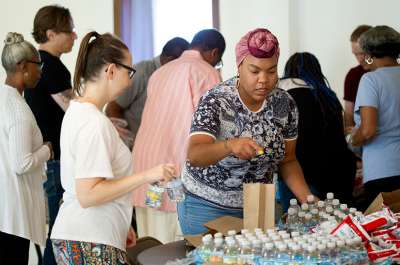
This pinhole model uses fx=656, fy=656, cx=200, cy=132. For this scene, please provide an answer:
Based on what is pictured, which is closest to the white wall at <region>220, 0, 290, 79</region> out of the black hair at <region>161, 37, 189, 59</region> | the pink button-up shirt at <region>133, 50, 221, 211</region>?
the black hair at <region>161, 37, 189, 59</region>

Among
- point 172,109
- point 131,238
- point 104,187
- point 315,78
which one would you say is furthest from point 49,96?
point 104,187

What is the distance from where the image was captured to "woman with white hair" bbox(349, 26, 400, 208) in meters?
2.90

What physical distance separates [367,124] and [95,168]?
1.46 m

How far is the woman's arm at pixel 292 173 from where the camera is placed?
2270 mm

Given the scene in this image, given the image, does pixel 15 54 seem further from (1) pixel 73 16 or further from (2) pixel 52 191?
(1) pixel 73 16

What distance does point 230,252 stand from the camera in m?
1.64

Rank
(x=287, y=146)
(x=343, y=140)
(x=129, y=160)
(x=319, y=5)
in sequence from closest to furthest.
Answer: (x=129, y=160), (x=287, y=146), (x=343, y=140), (x=319, y=5)

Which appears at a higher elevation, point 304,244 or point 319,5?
point 319,5

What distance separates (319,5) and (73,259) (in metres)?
3.50

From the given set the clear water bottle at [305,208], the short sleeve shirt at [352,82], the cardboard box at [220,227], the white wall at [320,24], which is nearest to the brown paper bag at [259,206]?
the cardboard box at [220,227]

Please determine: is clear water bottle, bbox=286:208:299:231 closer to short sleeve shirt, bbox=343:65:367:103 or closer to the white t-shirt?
the white t-shirt

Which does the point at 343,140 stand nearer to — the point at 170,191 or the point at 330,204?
the point at 330,204

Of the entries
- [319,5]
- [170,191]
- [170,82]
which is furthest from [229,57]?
[170,191]

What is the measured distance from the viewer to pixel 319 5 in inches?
194
